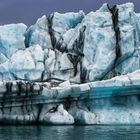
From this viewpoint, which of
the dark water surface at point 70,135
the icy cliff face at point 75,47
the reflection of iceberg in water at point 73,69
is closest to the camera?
the dark water surface at point 70,135

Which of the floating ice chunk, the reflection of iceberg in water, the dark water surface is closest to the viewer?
the dark water surface

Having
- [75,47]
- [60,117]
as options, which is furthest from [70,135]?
[75,47]

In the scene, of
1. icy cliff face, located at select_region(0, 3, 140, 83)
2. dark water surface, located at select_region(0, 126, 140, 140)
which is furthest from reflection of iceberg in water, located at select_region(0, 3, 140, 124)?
→ dark water surface, located at select_region(0, 126, 140, 140)

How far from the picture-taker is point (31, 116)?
2145 cm

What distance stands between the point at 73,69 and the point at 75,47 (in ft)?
4.29

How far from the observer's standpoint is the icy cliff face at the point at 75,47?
77.2ft

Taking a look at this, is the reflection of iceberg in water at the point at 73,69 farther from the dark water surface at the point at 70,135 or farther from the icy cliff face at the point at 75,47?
the dark water surface at the point at 70,135

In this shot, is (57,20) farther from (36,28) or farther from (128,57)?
(128,57)

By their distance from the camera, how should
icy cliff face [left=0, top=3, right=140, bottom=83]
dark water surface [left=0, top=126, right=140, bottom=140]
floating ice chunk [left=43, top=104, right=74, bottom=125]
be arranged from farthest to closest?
icy cliff face [left=0, top=3, right=140, bottom=83]
floating ice chunk [left=43, top=104, right=74, bottom=125]
dark water surface [left=0, top=126, right=140, bottom=140]

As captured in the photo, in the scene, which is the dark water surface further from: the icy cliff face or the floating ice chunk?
the icy cliff face

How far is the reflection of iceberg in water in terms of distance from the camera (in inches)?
833

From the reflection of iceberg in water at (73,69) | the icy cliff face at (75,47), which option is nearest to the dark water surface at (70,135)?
the reflection of iceberg in water at (73,69)

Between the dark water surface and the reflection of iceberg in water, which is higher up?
the reflection of iceberg in water

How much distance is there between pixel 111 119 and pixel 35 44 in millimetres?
6833
